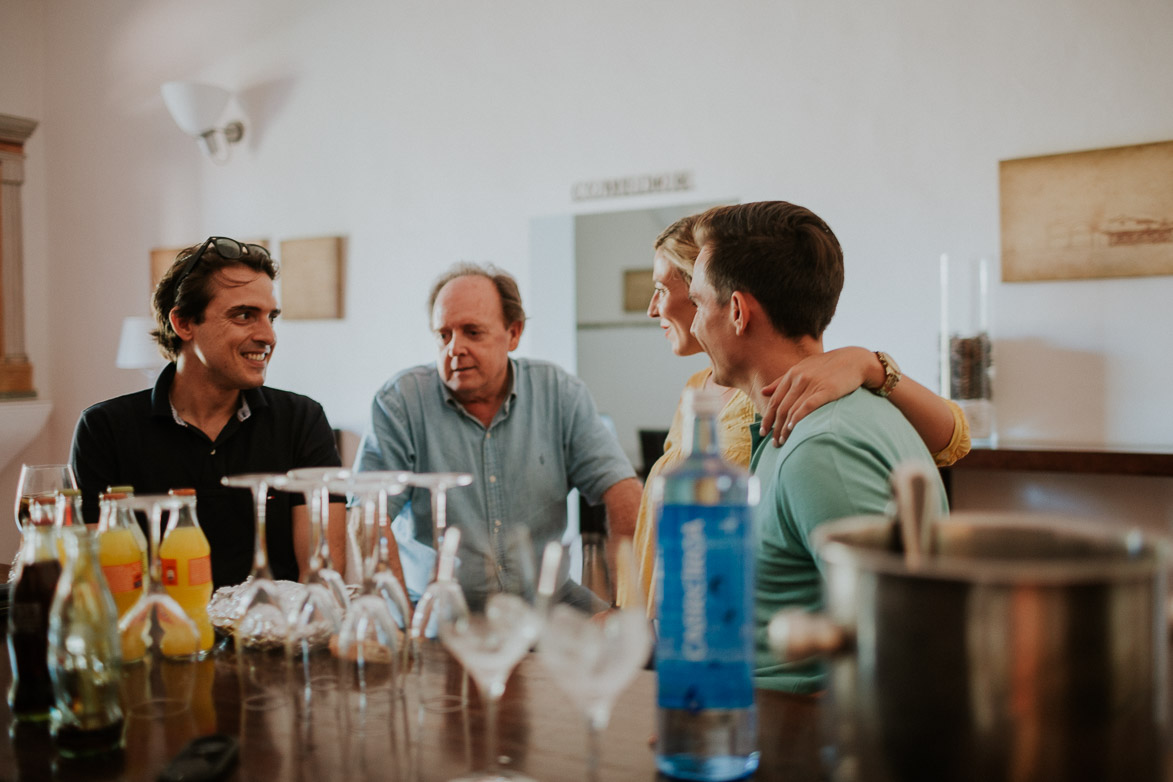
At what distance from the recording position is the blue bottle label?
808 mm

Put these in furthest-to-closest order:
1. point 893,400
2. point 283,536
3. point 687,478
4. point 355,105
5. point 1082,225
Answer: point 355,105
point 1082,225
point 283,536
point 893,400
point 687,478

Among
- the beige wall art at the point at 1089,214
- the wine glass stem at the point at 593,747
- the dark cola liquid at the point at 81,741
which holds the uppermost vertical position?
the beige wall art at the point at 1089,214

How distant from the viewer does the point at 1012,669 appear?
23.6 inches

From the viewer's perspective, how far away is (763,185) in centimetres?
374

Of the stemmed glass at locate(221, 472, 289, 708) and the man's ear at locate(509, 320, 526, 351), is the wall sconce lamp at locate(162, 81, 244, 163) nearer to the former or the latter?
the man's ear at locate(509, 320, 526, 351)

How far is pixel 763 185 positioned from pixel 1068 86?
1.08 meters

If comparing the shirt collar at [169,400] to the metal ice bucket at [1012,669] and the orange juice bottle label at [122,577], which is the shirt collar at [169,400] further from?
the metal ice bucket at [1012,669]

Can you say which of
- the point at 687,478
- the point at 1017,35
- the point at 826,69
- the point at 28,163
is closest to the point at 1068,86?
the point at 1017,35

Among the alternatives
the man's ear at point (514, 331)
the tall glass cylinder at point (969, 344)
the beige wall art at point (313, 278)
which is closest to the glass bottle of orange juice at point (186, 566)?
the man's ear at point (514, 331)

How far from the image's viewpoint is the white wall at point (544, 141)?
317 centimetres

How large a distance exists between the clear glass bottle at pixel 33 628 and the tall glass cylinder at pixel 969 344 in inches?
106

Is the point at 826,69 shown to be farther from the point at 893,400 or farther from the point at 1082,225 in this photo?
the point at 893,400

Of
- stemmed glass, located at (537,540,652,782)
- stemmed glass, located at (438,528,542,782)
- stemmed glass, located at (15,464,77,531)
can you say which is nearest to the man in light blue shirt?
stemmed glass, located at (15,464,77,531)

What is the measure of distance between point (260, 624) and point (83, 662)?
0.20m
